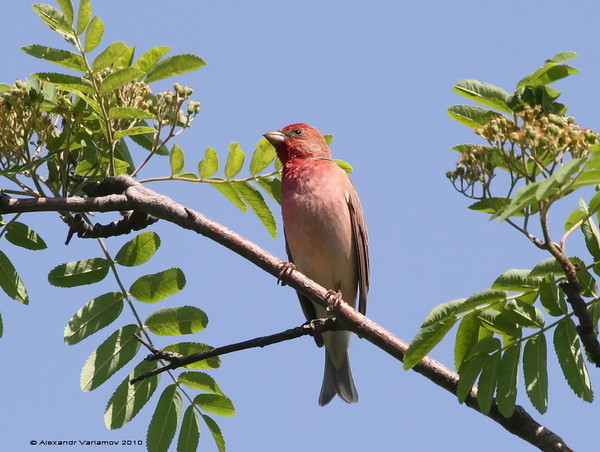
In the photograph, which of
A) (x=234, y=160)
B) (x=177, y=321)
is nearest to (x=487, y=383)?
(x=177, y=321)

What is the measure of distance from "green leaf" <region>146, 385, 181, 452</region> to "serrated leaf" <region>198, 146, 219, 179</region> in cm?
152

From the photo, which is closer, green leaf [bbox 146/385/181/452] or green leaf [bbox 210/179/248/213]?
green leaf [bbox 146/385/181/452]

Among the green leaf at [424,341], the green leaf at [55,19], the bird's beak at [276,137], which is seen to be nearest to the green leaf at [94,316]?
the green leaf at [55,19]

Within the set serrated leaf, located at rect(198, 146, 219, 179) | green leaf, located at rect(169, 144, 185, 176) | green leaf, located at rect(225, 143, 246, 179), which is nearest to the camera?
green leaf, located at rect(169, 144, 185, 176)

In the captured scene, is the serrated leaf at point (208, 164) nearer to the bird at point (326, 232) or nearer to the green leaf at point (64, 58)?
the bird at point (326, 232)

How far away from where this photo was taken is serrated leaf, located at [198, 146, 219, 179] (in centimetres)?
614

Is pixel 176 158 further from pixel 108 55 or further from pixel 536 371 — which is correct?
pixel 536 371

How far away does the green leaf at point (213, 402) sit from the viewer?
5652 millimetres

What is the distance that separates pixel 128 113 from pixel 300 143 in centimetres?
340

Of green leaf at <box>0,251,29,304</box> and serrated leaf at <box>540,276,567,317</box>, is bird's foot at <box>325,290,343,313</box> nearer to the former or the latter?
serrated leaf at <box>540,276,567,317</box>

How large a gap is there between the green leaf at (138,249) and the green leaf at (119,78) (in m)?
1.02

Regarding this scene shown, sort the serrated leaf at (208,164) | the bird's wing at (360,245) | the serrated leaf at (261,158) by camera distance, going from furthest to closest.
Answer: the bird's wing at (360,245) → the serrated leaf at (261,158) → the serrated leaf at (208,164)

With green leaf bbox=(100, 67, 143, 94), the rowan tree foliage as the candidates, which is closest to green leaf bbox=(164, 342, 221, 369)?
the rowan tree foliage

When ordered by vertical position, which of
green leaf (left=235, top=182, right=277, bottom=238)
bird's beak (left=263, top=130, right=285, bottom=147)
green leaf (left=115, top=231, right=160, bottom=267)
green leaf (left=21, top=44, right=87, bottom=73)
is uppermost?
bird's beak (left=263, top=130, right=285, bottom=147)
